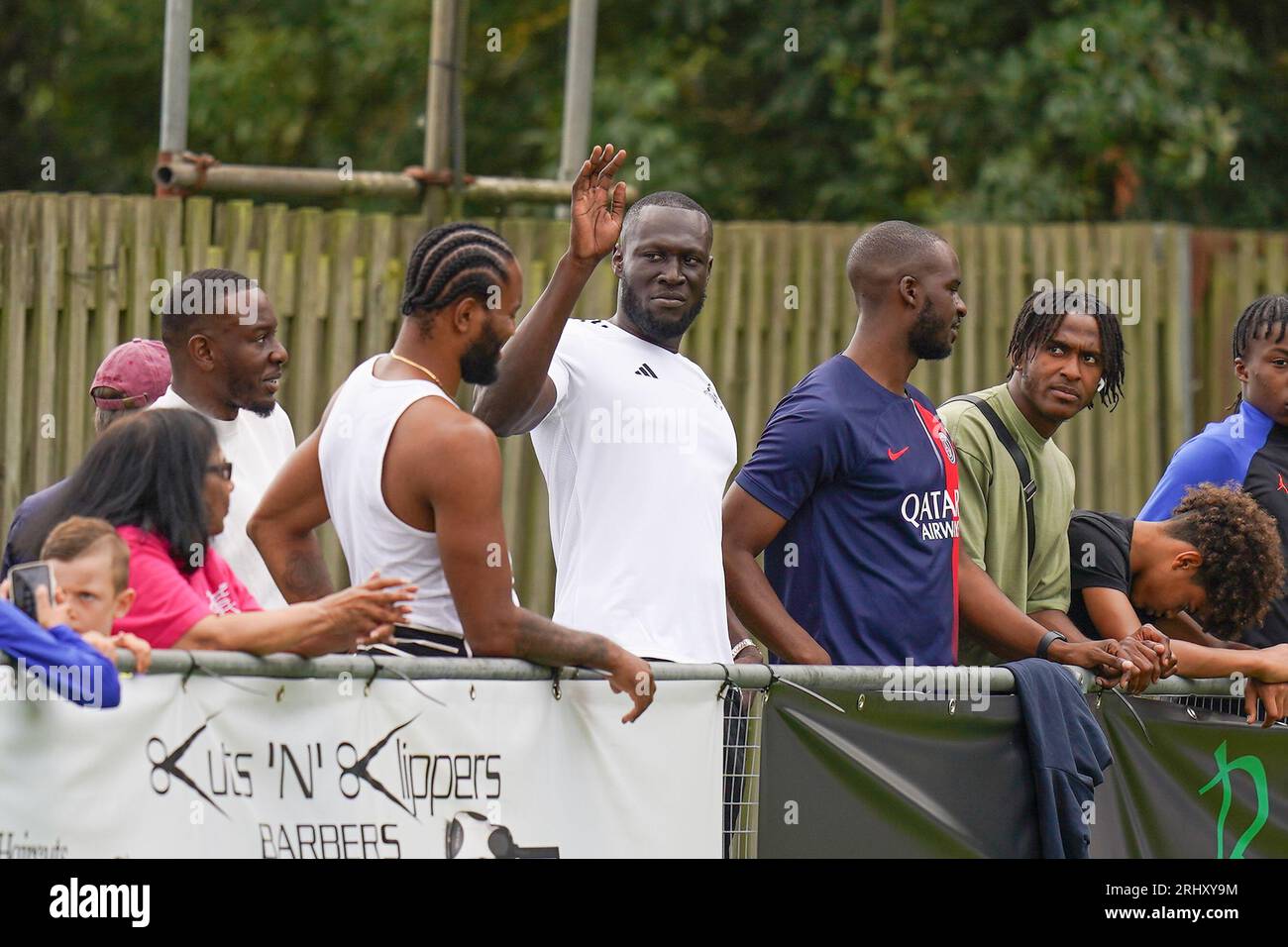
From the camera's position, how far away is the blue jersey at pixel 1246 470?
5648 mm

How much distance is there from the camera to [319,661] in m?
3.75

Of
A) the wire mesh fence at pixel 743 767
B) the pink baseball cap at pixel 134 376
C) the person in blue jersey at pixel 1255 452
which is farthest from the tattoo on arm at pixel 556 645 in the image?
the person in blue jersey at pixel 1255 452

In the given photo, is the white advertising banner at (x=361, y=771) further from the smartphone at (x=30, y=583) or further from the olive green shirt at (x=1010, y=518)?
the olive green shirt at (x=1010, y=518)

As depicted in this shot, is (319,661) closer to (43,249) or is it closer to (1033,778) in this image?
(1033,778)

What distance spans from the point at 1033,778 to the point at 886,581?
0.64m

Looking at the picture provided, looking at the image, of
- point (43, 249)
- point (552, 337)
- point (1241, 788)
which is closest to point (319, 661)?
point (552, 337)

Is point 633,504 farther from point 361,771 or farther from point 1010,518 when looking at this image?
point 1010,518

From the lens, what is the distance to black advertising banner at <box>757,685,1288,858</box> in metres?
4.48

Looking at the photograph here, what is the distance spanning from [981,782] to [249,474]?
7.22 ft

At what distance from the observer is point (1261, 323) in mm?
5941

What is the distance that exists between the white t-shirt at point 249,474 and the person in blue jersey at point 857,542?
1292 millimetres

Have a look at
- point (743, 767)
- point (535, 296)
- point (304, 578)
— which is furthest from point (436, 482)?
point (535, 296)

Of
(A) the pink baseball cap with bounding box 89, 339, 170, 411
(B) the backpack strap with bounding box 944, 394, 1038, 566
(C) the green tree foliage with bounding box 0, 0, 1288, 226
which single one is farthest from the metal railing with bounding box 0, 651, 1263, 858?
(C) the green tree foliage with bounding box 0, 0, 1288, 226

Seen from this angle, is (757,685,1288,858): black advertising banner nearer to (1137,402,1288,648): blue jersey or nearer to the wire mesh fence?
the wire mesh fence
